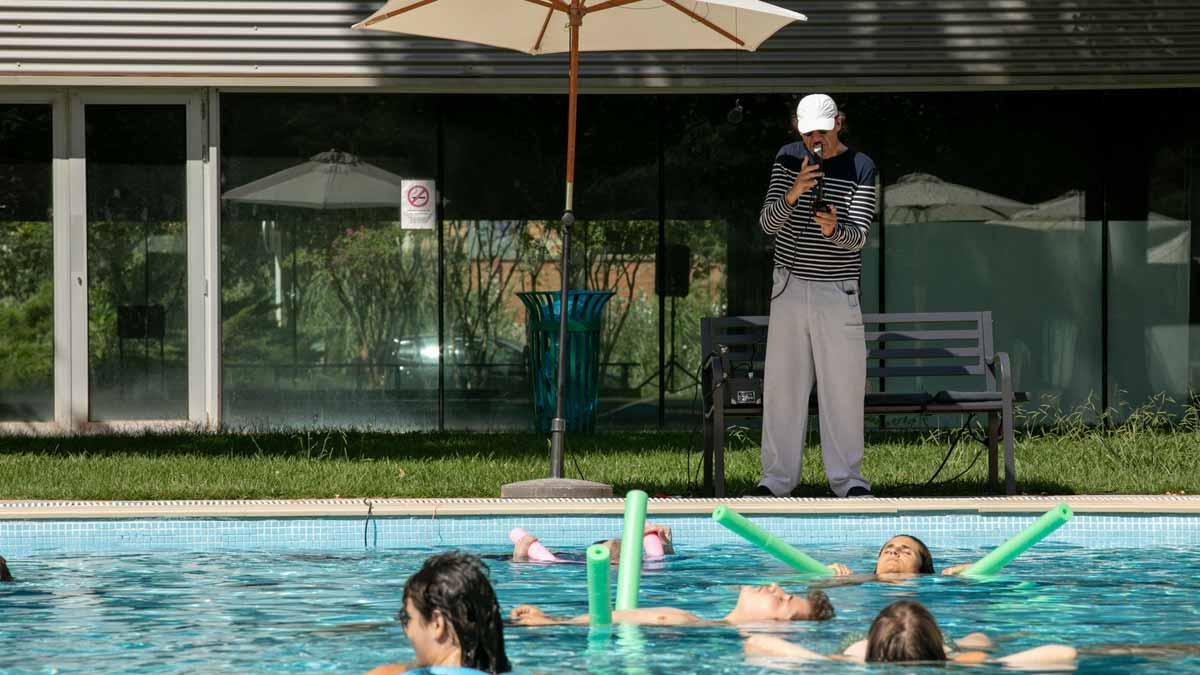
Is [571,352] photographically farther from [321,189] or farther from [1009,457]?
[1009,457]

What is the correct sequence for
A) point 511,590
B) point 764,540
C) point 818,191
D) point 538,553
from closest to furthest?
point 764,540, point 511,590, point 538,553, point 818,191

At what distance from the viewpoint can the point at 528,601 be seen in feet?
21.0

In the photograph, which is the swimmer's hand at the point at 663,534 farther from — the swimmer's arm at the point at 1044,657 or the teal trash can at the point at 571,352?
the teal trash can at the point at 571,352

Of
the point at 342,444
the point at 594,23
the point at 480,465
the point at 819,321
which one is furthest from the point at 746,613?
the point at 342,444

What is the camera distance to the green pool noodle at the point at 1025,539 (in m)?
5.87

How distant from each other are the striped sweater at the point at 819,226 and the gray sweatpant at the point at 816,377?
8 centimetres

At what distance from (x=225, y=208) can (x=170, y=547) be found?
660cm

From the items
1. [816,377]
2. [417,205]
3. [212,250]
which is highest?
[417,205]

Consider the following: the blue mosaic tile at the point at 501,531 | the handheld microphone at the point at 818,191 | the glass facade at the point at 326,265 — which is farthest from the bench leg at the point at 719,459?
the glass facade at the point at 326,265

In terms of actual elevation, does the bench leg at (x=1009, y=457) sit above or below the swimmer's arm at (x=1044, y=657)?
above

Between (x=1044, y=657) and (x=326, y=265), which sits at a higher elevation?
(x=326, y=265)

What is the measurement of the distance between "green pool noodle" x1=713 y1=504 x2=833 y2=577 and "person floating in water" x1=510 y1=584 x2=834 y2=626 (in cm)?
16

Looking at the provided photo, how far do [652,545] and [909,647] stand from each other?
249 centimetres

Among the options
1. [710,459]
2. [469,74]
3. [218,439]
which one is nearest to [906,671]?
[710,459]
